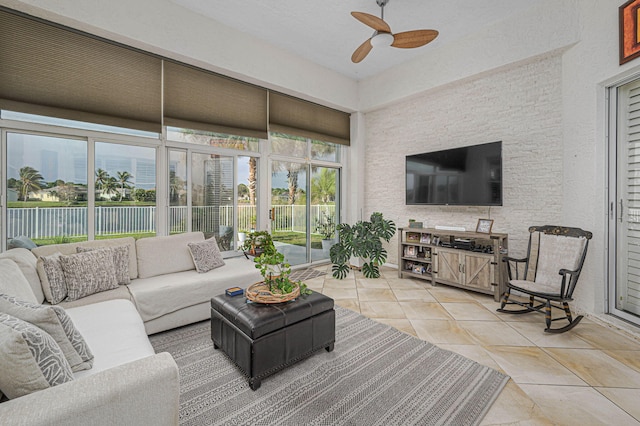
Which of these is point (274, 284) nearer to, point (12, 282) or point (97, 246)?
point (12, 282)

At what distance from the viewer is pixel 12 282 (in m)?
1.69

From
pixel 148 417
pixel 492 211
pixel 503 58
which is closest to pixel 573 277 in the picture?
pixel 492 211

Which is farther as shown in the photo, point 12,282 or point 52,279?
point 52,279

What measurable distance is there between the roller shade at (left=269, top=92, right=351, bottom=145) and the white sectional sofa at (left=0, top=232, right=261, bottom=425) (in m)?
2.30

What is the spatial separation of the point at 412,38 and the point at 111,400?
3.63 meters

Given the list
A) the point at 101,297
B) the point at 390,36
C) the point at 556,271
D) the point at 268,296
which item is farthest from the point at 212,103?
the point at 556,271

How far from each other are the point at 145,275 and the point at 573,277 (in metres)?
4.39

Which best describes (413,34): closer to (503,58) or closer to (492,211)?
(503,58)

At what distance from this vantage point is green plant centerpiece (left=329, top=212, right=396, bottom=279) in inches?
177

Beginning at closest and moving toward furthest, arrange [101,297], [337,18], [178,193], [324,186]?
1. [101,297]
2. [337,18]
3. [178,193]
4. [324,186]

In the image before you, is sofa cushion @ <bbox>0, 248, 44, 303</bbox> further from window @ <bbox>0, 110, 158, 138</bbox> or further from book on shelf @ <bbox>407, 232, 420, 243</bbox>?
book on shelf @ <bbox>407, 232, 420, 243</bbox>

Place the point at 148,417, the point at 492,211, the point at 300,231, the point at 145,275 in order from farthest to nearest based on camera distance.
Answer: the point at 300,231
the point at 492,211
the point at 145,275
the point at 148,417

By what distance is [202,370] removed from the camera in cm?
204

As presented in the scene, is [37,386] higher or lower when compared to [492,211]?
lower
